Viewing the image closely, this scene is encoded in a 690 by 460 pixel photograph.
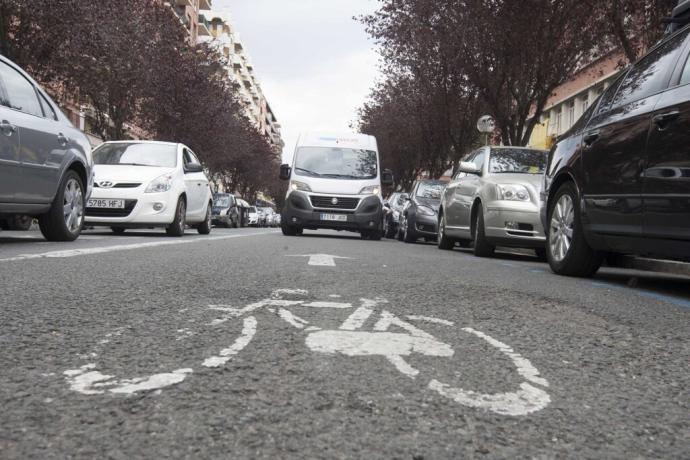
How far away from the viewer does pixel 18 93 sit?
705cm

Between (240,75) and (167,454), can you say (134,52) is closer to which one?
(167,454)

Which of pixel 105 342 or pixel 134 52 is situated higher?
pixel 134 52

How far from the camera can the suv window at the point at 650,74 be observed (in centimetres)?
519

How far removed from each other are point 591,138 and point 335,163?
390 inches

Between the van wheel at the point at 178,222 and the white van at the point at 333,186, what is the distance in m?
2.86

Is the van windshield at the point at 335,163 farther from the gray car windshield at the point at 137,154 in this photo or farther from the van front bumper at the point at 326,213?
the gray car windshield at the point at 137,154

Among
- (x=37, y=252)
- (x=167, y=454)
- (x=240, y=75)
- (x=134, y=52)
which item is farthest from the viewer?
(x=240, y=75)

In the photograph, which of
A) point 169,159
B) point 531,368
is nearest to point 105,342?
point 531,368

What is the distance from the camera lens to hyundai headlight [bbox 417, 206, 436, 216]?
1562 centimetres

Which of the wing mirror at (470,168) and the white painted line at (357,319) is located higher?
the wing mirror at (470,168)

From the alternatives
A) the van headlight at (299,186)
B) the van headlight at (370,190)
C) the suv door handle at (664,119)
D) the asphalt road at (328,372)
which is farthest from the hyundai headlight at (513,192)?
the van headlight at (299,186)

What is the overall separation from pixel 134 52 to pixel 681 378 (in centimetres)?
2640

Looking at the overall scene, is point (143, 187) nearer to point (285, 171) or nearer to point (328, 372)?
point (285, 171)

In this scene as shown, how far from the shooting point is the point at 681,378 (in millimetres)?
2404
